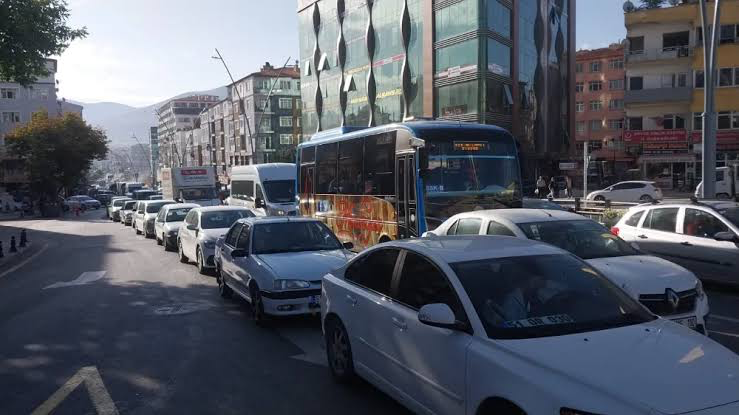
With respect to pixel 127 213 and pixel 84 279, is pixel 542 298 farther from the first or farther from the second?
pixel 127 213

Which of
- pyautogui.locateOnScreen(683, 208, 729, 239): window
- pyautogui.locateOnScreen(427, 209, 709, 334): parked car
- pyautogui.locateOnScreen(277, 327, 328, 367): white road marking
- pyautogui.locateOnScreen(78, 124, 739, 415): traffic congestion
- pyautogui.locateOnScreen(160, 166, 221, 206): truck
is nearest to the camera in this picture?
pyautogui.locateOnScreen(78, 124, 739, 415): traffic congestion

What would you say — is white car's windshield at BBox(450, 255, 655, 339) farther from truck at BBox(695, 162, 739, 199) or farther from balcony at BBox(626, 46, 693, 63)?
balcony at BBox(626, 46, 693, 63)

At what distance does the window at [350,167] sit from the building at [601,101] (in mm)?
56551

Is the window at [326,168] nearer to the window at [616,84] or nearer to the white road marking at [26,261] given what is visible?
the white road marking at [26,261]

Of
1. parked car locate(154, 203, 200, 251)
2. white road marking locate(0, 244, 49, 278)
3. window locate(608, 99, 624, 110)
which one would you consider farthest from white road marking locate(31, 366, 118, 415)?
window locate(608, 99, 624, 110)

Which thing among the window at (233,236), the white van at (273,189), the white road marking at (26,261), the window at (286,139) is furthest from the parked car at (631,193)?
the window at (286,139)

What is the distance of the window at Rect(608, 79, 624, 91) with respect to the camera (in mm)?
67688

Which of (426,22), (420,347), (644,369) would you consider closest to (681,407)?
(644,369)

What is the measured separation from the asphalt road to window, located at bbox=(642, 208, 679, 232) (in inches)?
54.4

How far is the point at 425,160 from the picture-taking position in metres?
11.1

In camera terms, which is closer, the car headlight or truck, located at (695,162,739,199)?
the car headlight

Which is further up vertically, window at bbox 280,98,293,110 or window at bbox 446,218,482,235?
window at bbox 280,98,293,110

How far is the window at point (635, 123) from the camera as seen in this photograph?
145ft

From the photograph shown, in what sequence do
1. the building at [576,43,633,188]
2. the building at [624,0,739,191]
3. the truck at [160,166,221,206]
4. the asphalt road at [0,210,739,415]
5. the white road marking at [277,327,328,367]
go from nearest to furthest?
the asphalt road at [0,210,739,415]
the white road marking at [277,327,328,367]
the truck at [160,166,221,206]
the building at [624,0,739,191]
the building at [576,43,633,188]
